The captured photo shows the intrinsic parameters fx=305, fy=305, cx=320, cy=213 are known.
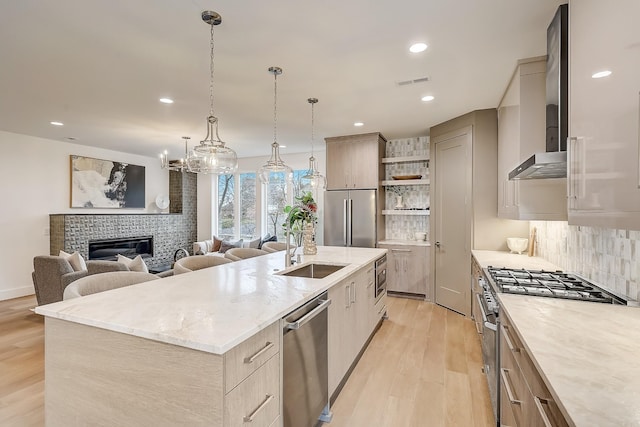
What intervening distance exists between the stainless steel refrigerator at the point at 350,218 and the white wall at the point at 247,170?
3.69 feet

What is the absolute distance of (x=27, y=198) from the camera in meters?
5.21

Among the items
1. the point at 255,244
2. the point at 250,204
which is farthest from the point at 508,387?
the point at 250,204

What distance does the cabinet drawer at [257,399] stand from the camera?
113 cm

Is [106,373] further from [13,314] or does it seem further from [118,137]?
[118,137]

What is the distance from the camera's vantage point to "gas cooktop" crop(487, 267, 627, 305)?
5.67ft

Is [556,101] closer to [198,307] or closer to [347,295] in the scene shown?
[347,295]

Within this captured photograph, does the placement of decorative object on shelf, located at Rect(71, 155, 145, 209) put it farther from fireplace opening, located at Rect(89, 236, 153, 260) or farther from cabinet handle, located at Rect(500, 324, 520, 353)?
cabinet handle, located at Rect(500, 324, 520, 353)

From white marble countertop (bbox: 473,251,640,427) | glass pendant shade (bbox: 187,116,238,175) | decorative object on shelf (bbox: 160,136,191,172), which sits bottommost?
white marble countertop (bbox: 473,251,640,427)

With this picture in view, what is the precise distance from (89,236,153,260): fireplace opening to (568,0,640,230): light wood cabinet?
702 centimetres

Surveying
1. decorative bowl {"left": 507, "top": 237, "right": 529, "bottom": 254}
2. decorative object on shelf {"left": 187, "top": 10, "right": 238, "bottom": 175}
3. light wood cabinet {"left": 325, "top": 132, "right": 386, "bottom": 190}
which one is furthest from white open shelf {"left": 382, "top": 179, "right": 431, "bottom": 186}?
decorative object on shelf {"left": 187, "top": 10, "right": 238, "bottom": 175}

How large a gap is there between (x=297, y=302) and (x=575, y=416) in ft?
3.66

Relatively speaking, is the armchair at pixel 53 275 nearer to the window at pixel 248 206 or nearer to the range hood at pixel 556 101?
the window at pixel 248 206

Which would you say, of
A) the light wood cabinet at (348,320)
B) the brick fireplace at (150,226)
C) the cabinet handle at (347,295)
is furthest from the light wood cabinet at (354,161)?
the brick fireplace at (150,226)

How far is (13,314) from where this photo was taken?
13.8 ft
